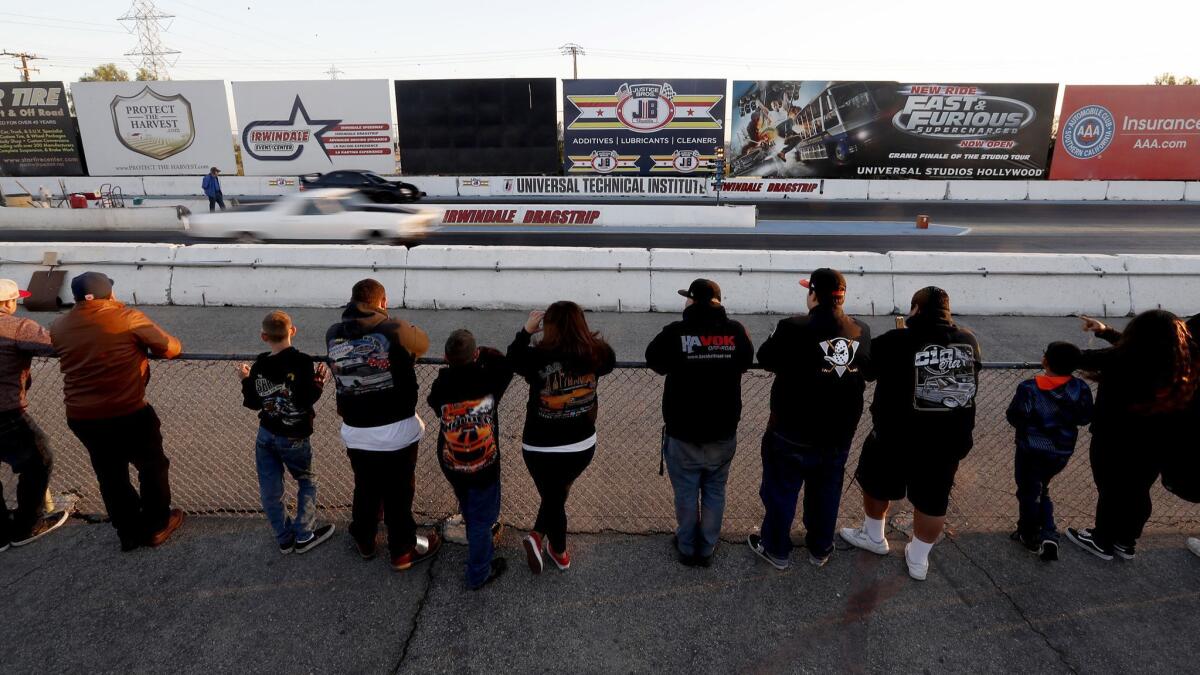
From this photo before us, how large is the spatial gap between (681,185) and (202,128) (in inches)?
1064

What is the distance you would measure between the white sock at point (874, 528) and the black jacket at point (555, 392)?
2073mm

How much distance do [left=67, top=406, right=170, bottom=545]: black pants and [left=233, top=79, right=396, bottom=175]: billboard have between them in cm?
3363

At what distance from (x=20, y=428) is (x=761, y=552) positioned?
4.97 m

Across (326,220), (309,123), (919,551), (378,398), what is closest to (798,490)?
(919,551)

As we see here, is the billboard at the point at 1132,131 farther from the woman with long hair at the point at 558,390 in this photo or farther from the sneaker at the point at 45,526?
the sneaker at the point at 45,526

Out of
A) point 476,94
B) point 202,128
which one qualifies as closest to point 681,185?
point 476,94

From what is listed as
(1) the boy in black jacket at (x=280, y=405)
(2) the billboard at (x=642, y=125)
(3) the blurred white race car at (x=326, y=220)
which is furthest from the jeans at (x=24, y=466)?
(2) the billboard at (x=642, y=125)

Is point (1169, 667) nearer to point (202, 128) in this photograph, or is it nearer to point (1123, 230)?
point (1123, 230)

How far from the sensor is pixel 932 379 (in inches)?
140

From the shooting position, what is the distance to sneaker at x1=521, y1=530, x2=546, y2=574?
3.99 metres

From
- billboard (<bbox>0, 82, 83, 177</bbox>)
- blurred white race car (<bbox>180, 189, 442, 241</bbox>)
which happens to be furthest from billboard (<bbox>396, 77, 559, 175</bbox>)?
billboard (<bbox>0, 82, 83, 177</bbox>)

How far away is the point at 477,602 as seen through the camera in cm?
379

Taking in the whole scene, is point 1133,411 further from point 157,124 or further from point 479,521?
point 157,124

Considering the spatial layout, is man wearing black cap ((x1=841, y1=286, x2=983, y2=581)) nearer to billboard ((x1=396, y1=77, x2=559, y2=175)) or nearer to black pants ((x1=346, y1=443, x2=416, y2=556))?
black pants ((x1=346, y1=443, x2=416, y2=556))
